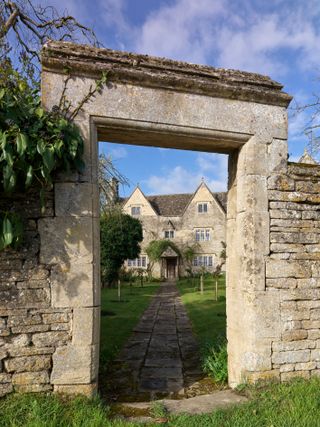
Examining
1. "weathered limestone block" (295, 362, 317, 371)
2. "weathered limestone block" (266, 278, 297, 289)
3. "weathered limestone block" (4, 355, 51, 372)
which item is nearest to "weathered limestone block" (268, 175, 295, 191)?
"weathered limestone block" (266, 278, 297, 289)

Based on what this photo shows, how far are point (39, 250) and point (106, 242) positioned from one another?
16.7 m

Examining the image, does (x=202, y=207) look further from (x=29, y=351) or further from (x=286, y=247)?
(x=29, y=351)

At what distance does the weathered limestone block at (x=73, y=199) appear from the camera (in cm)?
376

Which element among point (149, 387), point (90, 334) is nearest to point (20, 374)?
point (90, 334)

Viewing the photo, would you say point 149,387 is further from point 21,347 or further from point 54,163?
point 54,163

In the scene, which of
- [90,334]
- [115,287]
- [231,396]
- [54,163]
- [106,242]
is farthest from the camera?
[115,287]

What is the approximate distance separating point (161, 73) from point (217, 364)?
4.17 meters

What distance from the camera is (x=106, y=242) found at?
20.2 m

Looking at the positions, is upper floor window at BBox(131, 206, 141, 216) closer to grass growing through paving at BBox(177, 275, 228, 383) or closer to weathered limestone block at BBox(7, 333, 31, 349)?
grass growing through paving at BBox(177, 275, 228, 383)

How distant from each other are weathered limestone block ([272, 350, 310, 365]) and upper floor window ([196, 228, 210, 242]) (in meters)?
26.3

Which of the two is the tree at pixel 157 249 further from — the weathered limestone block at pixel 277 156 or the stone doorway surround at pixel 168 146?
the weathered limestone block at pixel 277 156

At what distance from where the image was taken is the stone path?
4590 millimetres

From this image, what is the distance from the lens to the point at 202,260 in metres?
30.2

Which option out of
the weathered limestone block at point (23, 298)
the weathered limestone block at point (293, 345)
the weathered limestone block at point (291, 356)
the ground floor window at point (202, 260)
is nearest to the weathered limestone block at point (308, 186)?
the weathered limestone block at point (293, 345)
